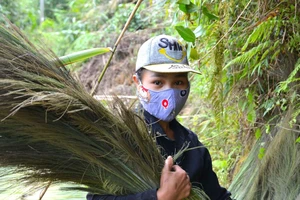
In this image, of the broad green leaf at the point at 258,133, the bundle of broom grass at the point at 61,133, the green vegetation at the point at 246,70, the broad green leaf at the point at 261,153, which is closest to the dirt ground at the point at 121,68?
the green vegetation at the point at 246,70

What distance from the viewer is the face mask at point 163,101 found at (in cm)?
234

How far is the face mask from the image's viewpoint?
7.67 feet

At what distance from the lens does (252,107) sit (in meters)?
3.31

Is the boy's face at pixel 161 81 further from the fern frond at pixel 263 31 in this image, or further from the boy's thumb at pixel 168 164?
the fern frond at pixel 263 31

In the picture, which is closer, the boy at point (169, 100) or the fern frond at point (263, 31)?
the boy at point (169, 100)

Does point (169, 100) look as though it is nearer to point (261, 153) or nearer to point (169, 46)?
point (169, 46)

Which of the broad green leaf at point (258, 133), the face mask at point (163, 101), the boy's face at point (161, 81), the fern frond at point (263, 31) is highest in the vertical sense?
the fern frond at point (263, 31)

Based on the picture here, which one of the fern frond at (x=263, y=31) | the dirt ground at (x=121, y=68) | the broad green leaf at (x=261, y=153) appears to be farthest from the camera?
the dirt ground at (x=121, y=68)

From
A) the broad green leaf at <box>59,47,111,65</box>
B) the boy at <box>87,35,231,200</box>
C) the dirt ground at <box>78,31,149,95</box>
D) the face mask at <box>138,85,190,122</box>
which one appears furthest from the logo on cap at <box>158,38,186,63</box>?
the dirt ground at <box>78,31,149,95</box>

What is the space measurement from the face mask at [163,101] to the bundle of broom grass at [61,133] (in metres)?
0.16

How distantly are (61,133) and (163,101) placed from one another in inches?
17.2

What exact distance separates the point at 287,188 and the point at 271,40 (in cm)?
76

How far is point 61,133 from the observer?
212 cm

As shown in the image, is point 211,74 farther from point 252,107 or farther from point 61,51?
point 61,51
